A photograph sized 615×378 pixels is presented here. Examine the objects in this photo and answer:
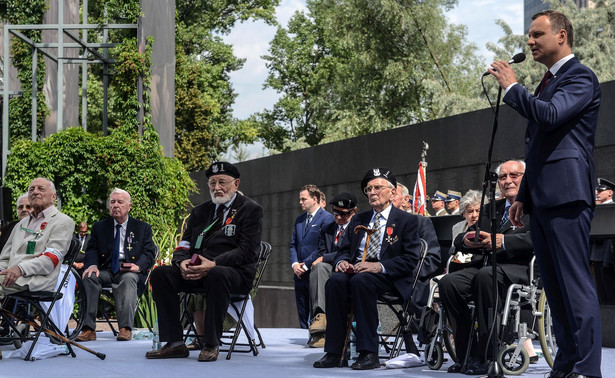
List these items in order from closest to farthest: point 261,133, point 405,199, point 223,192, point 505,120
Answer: point 223,192, point 405,199, point 505,120, point 261,133

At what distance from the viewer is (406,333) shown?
A: 23.4ft

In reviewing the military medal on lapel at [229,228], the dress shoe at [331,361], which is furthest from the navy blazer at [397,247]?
the military medal on lapel at [229,228]

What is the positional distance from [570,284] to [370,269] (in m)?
2.39

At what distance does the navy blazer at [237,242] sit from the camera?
24.0 ft

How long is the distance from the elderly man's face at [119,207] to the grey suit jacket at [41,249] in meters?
1.91

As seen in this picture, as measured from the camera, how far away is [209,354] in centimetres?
702

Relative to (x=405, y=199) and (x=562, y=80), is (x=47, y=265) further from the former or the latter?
(x=562, y=80)

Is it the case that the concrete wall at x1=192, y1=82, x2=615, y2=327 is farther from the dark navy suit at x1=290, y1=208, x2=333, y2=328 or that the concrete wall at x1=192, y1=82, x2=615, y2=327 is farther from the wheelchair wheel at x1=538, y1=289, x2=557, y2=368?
the wheelchair wheel at x1=538, y1=289, x2=557, y2=368

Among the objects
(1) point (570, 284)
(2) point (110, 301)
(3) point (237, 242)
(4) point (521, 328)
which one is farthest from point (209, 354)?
(2) point (110, 301)

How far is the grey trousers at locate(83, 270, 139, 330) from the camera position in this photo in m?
9.34

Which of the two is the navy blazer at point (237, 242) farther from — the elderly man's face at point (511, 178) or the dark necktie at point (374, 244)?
the elderly man's face at point (511, 178)

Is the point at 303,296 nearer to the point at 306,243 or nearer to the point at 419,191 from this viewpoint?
the point at 306,243

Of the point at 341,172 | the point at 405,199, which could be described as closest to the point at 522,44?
the point at 341,172

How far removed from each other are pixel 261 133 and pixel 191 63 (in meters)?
8.53
